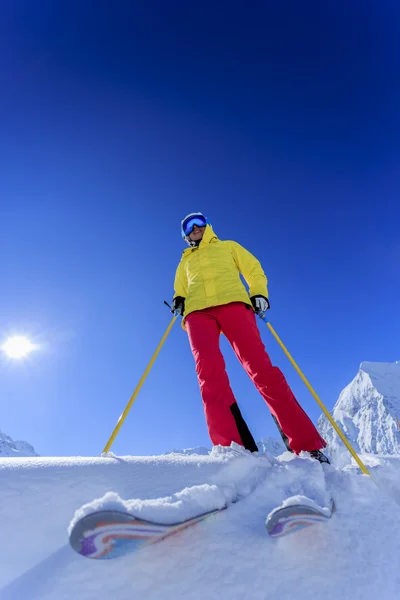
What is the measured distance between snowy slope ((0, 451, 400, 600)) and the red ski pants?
1.16 meters

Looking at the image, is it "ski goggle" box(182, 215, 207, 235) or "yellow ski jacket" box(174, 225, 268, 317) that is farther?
"ski goggle" box(182, 215, 207, 235)

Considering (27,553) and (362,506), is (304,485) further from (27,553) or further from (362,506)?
(27,553)

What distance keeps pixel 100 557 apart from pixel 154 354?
2663 mm

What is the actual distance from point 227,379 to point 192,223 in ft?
7.51

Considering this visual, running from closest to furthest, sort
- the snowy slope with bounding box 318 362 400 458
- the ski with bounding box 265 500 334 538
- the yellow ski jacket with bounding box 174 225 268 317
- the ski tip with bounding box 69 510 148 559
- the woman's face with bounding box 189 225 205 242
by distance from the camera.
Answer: the ski tip with bounding box 69 510 148 559, the ski with bounding box 265 500 334 538, the yellow ski jacket with bounding box 174 225 268 317, the woman's face with bounding box 189 225 205 242, the snowy slope with bounding box 318 362 400 458

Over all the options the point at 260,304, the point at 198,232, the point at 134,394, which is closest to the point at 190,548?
the point at 134,394

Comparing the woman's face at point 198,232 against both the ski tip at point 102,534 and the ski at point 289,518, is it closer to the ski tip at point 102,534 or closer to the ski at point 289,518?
the ski at point 289,518

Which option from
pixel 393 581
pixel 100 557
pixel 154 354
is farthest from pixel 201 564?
pixel 154 354

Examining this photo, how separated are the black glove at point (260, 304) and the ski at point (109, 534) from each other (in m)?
2.93

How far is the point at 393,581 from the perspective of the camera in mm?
1278

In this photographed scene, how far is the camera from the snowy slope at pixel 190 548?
1.09 metres

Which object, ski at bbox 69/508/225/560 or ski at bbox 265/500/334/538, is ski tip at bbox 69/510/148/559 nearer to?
ski at bbox 69/508/225/560

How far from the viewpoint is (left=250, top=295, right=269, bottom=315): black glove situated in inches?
152

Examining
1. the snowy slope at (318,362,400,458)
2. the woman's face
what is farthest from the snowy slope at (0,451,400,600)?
the snowy slope at (318,362,400,458)
